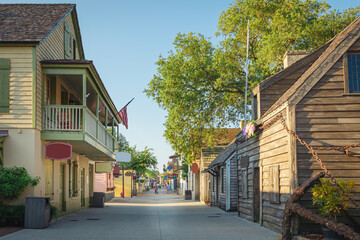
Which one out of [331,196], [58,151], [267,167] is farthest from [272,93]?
[58,151]

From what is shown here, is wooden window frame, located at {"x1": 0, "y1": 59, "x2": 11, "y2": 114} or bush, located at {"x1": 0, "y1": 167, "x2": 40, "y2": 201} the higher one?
wooden window frame, located at {"x1": 0, "y1": 59, "x2": 11, "y2": 114}

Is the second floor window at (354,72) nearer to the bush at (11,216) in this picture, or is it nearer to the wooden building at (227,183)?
the bush at (11,216)

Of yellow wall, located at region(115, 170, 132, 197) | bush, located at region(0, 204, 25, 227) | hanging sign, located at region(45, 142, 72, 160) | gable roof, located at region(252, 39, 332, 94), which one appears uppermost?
gable roof, located at region(252, 39, 332, 94)

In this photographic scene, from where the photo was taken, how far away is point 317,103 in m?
12.0

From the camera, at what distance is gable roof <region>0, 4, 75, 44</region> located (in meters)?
16.2

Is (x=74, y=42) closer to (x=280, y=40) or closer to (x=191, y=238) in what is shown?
(x=280, y=40)

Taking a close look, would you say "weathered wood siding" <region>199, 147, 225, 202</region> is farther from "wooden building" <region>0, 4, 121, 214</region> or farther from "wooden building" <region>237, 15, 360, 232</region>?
"wooden building" <region>237, 15, 360, 232</region>

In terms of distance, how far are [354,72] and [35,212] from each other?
33.8 ft

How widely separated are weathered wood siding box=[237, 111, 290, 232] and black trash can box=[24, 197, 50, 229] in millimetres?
6988

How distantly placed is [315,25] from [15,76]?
16.5 m

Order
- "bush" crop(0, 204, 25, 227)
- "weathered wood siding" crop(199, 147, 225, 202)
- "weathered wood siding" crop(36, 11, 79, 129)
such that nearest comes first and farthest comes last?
"bush" crop(0, 204, 25, 227), "weathered wood siding" crop(36, 11, 79, 129), "weathered wood siding" crop(199, 147, 225, 202)

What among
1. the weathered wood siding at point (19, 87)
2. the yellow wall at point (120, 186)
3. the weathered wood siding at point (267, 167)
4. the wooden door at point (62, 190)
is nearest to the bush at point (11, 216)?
the weathered wood siding at point (19, 87)

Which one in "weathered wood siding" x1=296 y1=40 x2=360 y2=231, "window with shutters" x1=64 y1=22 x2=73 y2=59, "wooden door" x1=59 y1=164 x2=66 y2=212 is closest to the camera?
"weathered wood siding" x1=296 y1=40 x2=360 y2=231

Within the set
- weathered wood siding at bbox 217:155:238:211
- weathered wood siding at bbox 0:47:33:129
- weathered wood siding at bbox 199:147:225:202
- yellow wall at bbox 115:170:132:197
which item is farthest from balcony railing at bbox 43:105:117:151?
yellow wall at bbox 115:170:132:197
